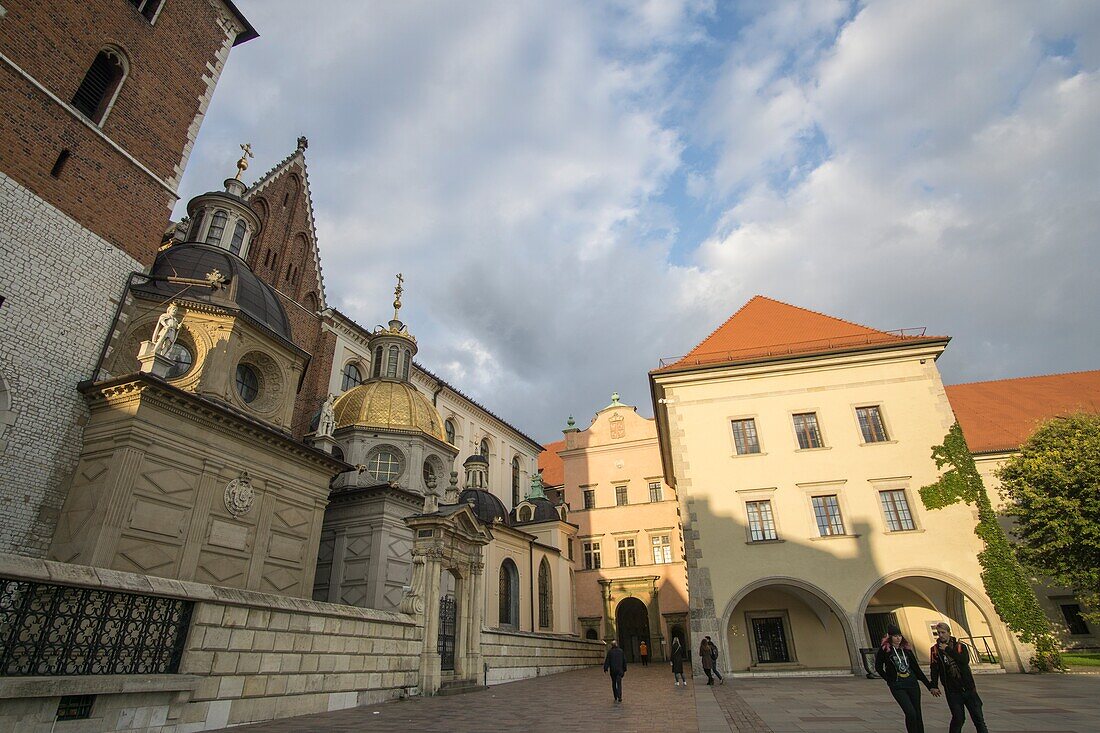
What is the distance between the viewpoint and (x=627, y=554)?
31844mm

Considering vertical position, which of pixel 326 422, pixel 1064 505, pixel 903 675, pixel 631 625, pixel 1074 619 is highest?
pixel 326 422

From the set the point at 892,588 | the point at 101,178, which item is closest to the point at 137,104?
the point at 101,178

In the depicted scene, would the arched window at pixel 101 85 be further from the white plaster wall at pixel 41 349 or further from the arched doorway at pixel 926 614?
the arched doorway at pixel 926 614

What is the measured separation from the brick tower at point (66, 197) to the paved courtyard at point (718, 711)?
28.4 ft

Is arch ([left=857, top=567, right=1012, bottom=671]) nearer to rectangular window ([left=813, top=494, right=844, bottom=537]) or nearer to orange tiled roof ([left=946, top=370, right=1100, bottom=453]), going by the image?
rectangular window ([left=813, top=494, right=844, bottom=537])

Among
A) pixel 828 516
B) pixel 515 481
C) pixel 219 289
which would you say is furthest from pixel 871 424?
pixel 515 481

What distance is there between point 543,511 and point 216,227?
2080 cm

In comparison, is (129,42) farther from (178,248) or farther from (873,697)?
(873,697)

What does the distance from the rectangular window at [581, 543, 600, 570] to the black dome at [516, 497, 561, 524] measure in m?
2.77

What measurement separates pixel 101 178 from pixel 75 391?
5561mm

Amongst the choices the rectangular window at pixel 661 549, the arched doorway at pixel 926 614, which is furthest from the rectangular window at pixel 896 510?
the rectangular window at pixel 661 549

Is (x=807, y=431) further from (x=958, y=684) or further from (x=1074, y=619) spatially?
(x=1074, y=619)

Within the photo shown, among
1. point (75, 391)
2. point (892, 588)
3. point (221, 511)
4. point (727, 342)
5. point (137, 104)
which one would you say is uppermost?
point (137, 104)

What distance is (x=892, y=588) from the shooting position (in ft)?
62.8
